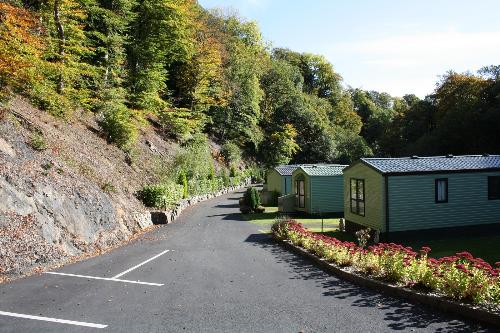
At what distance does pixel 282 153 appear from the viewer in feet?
204

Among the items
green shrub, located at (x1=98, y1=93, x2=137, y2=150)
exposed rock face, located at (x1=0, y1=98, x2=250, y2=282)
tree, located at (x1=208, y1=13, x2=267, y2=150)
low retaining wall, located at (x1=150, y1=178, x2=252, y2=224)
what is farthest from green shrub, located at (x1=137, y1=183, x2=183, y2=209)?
tree, located at (x1=208, y1=13, x2=267, y2=150)

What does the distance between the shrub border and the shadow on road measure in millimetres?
194

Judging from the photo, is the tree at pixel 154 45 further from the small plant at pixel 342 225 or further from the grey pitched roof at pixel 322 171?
the small plant at pixel 342 225

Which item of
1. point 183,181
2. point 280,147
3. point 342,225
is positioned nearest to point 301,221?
point 342,225

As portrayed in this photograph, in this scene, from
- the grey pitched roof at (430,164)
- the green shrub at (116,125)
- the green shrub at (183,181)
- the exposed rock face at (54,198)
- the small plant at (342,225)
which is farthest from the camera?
the green shrub at (183,181)

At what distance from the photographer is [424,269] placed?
977 centimetres

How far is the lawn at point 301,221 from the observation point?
2305cm

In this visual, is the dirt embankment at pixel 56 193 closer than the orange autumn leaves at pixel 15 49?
Yes

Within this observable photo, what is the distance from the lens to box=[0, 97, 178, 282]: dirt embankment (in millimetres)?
12977

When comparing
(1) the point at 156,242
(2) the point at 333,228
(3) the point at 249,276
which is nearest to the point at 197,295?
(3) the point at 249,276

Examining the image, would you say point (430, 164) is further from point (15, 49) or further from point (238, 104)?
point (238, 104)

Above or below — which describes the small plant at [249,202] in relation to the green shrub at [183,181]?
below

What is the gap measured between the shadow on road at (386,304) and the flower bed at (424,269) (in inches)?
27.0

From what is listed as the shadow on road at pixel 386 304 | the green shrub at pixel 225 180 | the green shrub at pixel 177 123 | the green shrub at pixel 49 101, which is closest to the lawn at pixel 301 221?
the shadow on road at pixel 386 304
